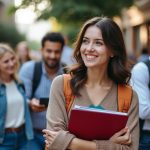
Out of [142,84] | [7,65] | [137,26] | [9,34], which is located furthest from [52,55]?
[9,34]

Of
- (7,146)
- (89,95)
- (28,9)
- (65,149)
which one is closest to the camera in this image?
(65,149)

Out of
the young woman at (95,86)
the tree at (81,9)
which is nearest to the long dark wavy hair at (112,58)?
the young woman at (95,86)

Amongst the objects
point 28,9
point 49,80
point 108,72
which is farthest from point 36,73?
point 108,72

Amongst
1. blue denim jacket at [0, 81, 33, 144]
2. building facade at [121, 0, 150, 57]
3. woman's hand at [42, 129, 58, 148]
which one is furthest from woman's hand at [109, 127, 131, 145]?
building facade at [121, 0, 150, 57]

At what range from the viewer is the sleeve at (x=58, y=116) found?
3018 mm

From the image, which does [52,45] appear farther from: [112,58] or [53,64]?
[112,58]

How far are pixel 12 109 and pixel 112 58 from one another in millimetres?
1898

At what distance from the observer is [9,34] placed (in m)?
37.7

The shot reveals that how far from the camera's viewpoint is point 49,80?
17.6 feet

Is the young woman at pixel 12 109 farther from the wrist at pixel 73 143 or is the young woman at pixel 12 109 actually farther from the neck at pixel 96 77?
the wrist at pixel 73 143

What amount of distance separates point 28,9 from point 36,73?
1.61 metres

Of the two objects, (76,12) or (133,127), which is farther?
(76,12)

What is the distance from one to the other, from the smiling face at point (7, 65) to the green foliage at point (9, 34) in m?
32.0

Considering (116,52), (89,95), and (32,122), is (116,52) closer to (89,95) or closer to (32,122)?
(89,95)
